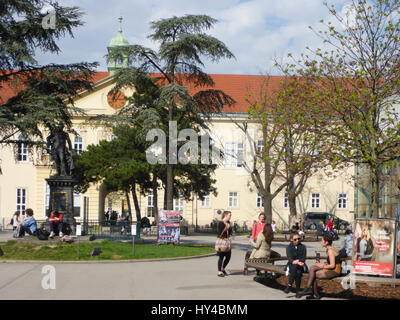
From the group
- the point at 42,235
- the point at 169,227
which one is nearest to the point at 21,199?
the point at 169,227

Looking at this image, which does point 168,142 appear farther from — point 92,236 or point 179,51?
point 92,236

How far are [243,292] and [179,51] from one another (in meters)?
16.8

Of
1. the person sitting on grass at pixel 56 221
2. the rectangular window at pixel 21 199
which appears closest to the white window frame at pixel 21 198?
the rectangular window at pixel 21 199

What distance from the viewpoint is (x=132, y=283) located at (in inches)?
522

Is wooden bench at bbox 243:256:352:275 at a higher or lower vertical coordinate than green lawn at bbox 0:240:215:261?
higher

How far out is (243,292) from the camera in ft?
39.3

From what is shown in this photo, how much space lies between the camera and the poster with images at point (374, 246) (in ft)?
41.7

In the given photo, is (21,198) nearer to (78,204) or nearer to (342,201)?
(78,204)

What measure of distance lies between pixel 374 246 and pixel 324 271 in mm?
1841

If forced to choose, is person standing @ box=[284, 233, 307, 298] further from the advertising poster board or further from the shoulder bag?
the advertising poster board

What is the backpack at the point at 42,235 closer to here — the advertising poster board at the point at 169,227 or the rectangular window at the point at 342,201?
the advertising poster board at the point at 169,227

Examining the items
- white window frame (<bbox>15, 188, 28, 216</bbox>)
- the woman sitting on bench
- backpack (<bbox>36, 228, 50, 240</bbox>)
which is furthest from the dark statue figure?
white window frame (<bbox>15, 188, 28, 216</bbox>)

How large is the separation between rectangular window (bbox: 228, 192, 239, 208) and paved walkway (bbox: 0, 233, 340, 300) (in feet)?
124

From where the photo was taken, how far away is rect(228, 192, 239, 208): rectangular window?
2211 inches
